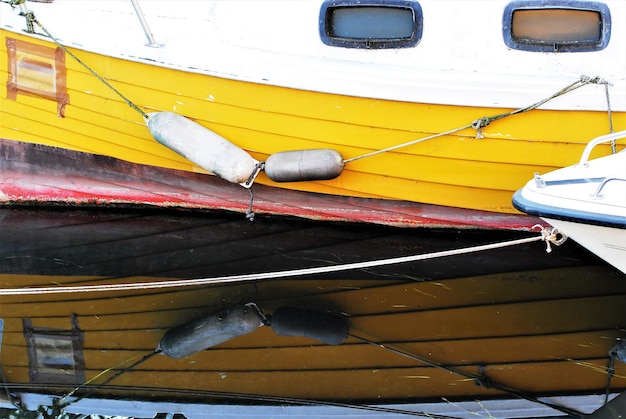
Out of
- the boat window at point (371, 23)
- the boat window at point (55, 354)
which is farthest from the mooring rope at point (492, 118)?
the boat window at point (55, 354)

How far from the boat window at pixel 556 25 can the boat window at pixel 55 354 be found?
144 inches

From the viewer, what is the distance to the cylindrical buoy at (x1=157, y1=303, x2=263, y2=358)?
6336 millimetres

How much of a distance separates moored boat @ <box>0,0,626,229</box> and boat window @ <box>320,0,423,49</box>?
10 mm

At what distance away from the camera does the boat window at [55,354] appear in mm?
6113

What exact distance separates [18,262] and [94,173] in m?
1.05

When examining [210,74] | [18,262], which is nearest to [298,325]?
[210,74]

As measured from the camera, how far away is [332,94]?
6.82 meters

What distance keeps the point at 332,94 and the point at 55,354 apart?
264cm

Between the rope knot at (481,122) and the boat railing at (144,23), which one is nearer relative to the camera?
the rope knot at (481,122)

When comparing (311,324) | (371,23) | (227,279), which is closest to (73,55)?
(227,279)

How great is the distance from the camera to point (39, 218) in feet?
26.9

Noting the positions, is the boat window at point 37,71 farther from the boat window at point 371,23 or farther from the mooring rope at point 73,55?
the boat window at point 371,23

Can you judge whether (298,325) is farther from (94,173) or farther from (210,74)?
(94,173)

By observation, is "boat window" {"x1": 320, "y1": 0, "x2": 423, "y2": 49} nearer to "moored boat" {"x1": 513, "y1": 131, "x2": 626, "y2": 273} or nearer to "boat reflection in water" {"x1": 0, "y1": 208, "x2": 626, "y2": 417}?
"moored boat" {"x1": 513, "y1": 131, "x2": 626, "y2": 273}
